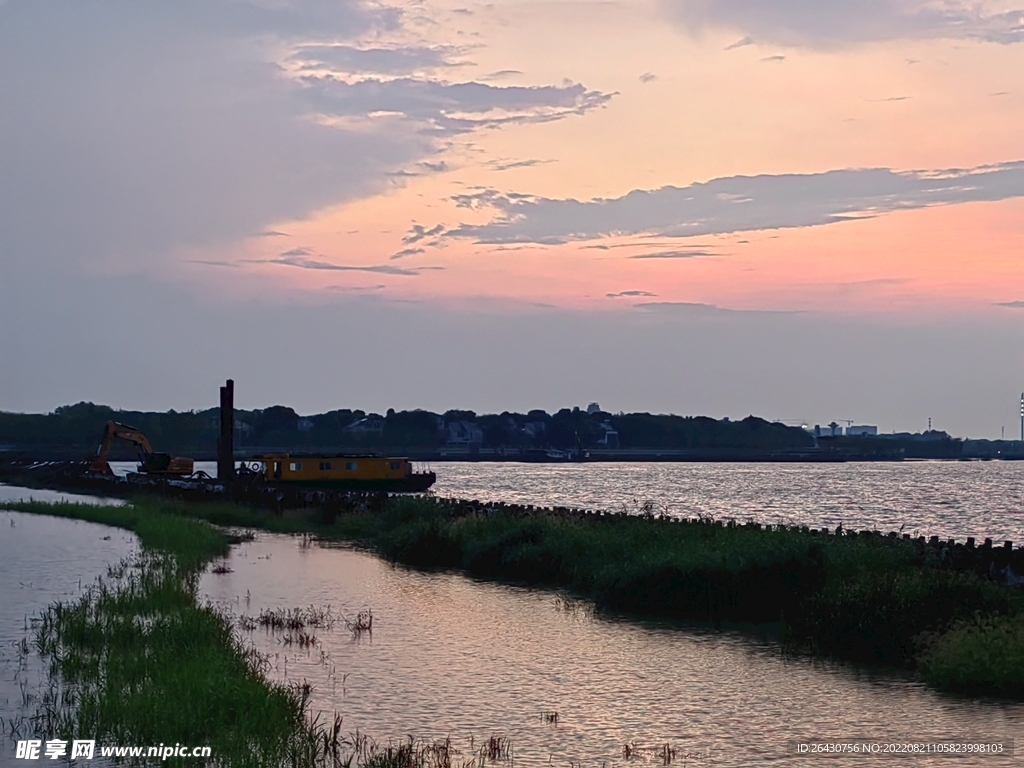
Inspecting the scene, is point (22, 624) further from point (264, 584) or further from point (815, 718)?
point (815, 718)

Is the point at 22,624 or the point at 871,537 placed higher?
the point at 871,537

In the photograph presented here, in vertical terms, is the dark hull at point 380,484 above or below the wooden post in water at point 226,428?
below

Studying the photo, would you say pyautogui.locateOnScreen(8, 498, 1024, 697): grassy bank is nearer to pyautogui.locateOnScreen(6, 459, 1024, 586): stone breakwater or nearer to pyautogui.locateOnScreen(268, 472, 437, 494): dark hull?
pyautogui.locateOnScreen(6, 459, 1024, 586): stone breakwater

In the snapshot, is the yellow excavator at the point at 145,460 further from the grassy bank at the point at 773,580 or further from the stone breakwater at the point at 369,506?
the grassy bank at the point at 773,580

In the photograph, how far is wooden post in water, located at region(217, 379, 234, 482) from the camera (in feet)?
219

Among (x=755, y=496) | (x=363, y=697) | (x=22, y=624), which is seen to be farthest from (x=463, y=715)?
(x=755, y=496)

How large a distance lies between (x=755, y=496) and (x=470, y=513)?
2199 inches

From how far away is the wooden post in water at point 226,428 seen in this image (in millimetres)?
66812

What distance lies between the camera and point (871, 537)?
86.7 feet

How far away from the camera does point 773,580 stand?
79.5ft

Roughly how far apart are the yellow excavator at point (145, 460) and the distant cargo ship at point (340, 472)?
5.42 meters

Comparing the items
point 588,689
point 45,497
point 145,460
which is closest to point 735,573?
point 588,689

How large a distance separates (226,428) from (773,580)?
48.3 meters

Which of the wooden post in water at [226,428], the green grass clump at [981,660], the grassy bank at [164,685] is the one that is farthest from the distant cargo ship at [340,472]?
the green grass clump at [981,660]
